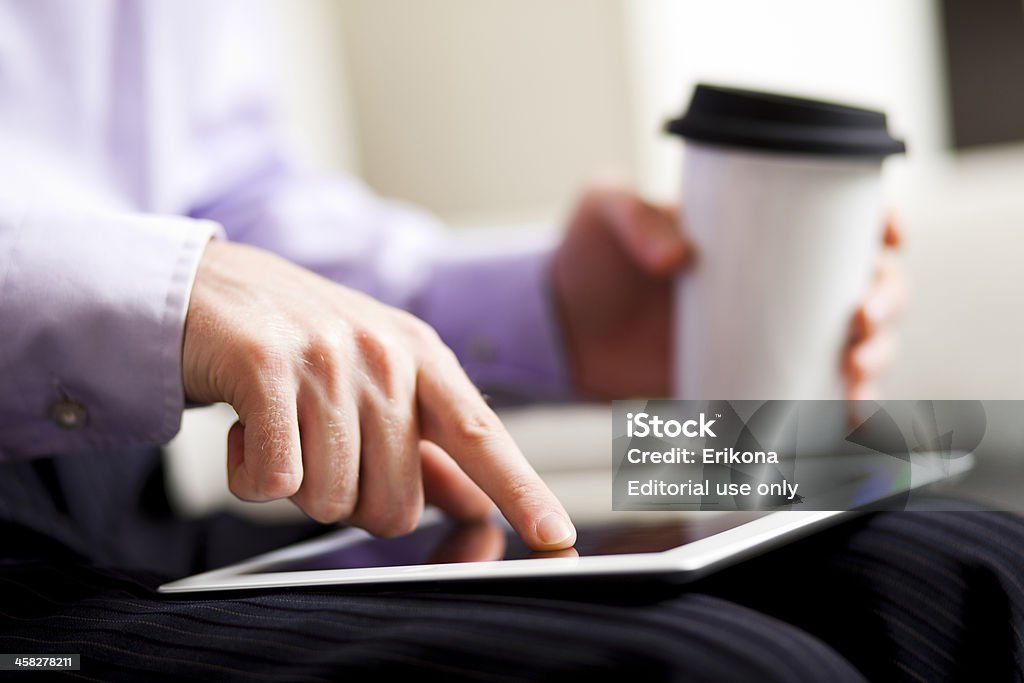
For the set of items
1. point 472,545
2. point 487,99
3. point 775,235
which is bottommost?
point 472,545

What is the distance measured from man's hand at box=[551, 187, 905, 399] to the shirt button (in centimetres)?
42

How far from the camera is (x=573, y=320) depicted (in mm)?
888

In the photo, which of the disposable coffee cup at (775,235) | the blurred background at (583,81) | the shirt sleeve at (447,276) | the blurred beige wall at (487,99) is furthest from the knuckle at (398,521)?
the blurred beige wall at (487,99)

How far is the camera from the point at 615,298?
2.77 feet

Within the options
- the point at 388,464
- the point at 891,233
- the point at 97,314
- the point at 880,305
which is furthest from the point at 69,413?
the point at 891,233

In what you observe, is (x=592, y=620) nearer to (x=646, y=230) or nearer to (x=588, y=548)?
(x=588, y=548)

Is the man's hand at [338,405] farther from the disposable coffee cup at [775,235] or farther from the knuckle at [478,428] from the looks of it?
the disposable coffee cup at [775,235]

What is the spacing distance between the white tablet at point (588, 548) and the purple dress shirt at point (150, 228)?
0.29ft

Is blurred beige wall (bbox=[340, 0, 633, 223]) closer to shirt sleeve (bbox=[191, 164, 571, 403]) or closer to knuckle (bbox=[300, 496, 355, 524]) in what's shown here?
shirt sleeve (bbox=[191, 164, 571, 403])

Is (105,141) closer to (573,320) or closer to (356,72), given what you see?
(573,320)

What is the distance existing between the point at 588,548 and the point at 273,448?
131mm

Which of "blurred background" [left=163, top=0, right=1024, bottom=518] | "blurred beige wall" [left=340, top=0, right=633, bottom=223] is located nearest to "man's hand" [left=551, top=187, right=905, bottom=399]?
"blurred background" [left=163, top=0, right=1024, bottom=518]

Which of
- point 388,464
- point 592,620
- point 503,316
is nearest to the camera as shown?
point 592,620

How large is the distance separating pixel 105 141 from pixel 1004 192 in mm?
1119
